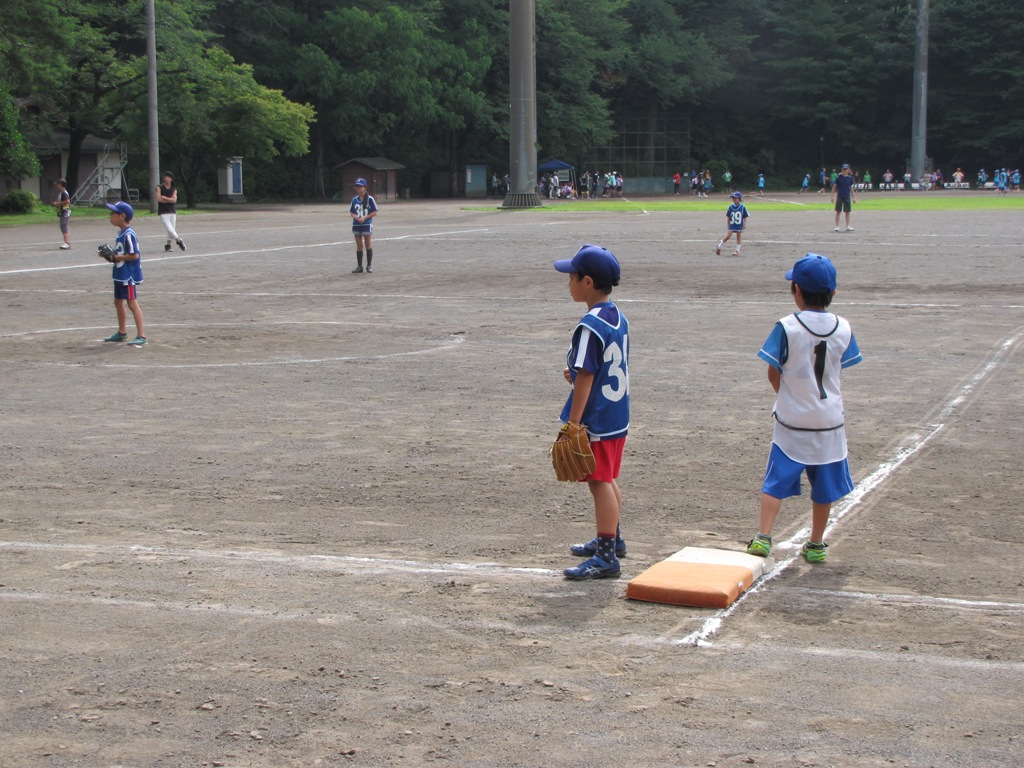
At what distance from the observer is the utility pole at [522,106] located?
5669cm

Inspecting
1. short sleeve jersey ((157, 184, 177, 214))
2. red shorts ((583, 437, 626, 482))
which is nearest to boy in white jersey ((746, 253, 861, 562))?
red shorts ((583, 437, 626, 482))

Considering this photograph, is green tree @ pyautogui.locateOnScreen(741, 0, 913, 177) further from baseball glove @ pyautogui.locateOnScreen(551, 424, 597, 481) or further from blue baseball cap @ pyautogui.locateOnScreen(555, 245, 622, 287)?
baseball glove @ pyautogui.locateOnScreen(551, 424, 597, 481)

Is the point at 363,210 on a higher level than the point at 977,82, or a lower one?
lower

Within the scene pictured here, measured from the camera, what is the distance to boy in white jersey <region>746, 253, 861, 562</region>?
Result: 682 cm

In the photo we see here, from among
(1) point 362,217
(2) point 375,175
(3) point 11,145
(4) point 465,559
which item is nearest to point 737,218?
(1) point 362,217

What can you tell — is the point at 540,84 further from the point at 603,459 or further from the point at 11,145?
the point at 603,459

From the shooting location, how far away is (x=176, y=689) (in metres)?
4.99

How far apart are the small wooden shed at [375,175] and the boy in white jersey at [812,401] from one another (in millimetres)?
70941

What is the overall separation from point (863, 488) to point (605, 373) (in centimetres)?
282

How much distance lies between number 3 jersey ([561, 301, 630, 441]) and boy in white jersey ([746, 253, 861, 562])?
2.85 ft

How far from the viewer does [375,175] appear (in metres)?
77.3

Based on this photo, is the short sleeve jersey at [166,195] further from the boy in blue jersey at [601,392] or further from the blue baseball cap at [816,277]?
the blue baseball cap at [816,277]

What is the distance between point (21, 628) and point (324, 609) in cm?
141

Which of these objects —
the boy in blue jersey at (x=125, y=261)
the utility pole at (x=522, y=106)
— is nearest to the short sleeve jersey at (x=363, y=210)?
the boy in blue jersey at (x=125, y=261)
